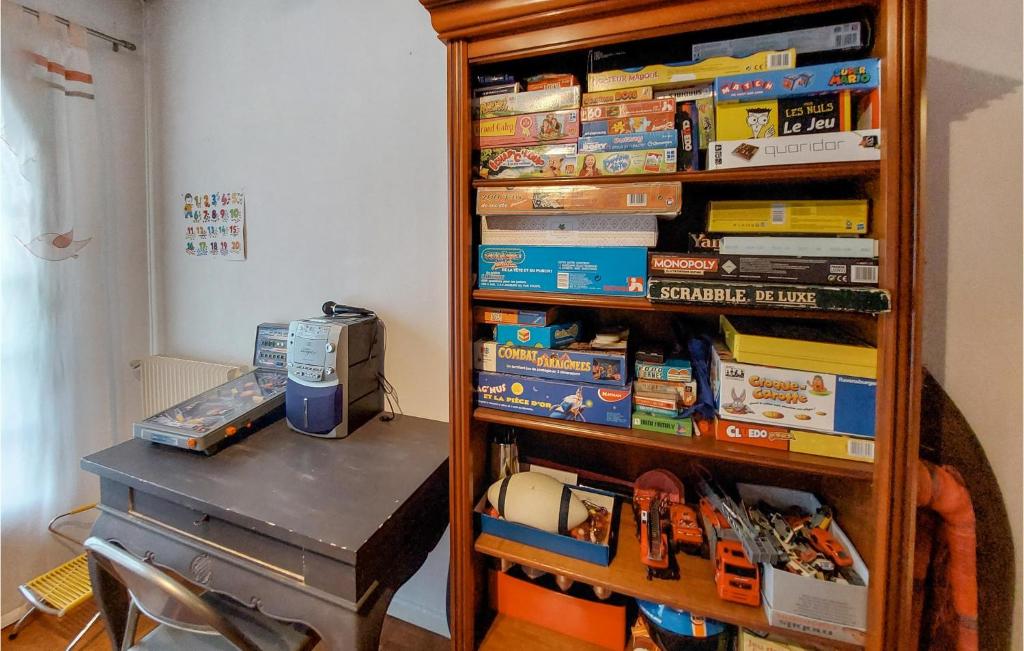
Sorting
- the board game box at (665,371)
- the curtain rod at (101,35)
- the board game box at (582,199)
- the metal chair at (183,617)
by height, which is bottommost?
the metal chair at (183,617)

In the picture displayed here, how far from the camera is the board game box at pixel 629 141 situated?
853 millimetres

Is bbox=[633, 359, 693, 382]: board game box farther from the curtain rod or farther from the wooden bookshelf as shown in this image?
the curtain rod

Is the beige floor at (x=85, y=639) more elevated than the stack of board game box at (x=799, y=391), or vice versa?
the stack of board game box at (x=799, y=391)

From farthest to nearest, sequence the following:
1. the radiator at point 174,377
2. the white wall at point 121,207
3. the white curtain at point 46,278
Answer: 1. the radiator at point 174,377
2. the white wall at point 121,207
3. the white curtain at point 46,278

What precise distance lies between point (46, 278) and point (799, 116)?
248cm

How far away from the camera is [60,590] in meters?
1.55

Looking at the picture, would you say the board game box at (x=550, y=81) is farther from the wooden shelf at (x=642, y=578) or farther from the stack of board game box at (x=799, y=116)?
the wooden shelf at (x=642, y=578)

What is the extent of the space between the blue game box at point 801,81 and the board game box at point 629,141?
109 mm

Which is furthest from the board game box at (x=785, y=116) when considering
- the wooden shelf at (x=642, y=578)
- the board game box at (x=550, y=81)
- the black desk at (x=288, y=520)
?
the black desk at (x=288, y=520)

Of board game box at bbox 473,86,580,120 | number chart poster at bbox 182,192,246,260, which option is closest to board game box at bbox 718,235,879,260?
board game box at bbox 473,86,580,120

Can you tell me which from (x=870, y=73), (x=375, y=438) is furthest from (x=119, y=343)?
(x=870, y=73)

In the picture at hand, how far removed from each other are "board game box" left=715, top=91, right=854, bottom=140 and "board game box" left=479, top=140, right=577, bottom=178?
0.31m

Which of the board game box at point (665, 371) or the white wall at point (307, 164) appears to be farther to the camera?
the white wall at point (307, 164)

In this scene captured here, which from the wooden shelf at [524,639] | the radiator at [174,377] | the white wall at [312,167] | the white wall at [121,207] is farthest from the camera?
the radiator at [174,377]
